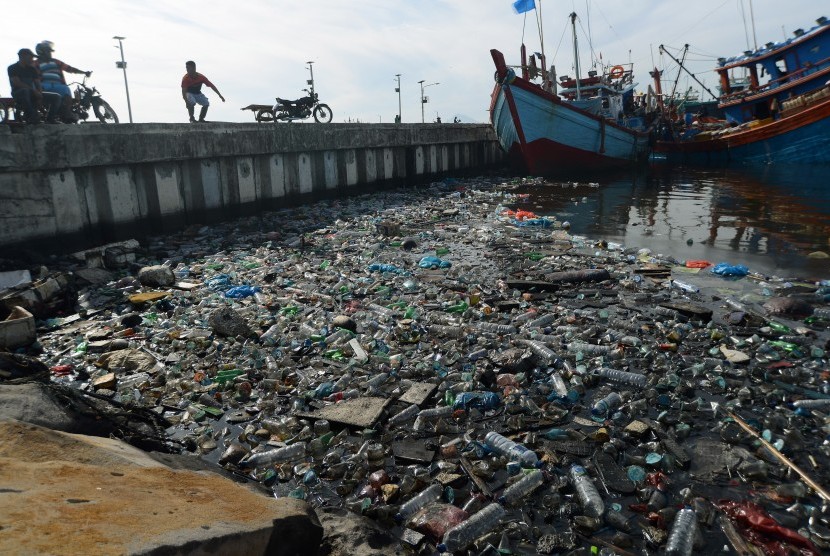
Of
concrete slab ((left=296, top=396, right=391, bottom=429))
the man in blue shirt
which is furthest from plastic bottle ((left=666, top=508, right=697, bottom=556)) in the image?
the man in blue shirt

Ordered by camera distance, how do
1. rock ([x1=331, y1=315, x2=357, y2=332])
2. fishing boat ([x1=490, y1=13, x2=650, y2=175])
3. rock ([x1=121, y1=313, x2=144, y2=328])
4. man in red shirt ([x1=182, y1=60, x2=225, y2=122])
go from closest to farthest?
rock ([x1=331, y1=315, x2=357, y2=332]) → rock ([x1=121, y1=313, x2=144, y2=328]) → man in red shirt ([x1=182, y1=60, x2=225, y2=122]) → fishing boat ([x1=490, y1=13, x2=650, y2=175])

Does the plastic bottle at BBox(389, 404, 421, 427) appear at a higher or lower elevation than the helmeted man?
lower

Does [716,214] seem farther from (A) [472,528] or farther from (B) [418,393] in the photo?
(A) [472,528]

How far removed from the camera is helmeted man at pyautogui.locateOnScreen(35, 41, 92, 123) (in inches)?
362

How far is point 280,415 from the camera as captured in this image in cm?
361

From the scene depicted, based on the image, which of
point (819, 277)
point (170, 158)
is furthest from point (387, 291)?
point (170, 158)

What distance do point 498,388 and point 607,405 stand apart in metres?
0.78

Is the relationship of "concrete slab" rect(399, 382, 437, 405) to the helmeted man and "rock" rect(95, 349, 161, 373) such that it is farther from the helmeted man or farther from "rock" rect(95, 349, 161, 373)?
the helmeted man

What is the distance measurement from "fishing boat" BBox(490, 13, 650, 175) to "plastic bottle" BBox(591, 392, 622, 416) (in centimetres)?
1688

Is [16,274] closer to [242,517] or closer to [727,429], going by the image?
[242,517]

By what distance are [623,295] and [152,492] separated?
17.2 ft

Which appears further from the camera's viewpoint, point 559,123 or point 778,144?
point 778,144

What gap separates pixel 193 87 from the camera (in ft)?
37.8

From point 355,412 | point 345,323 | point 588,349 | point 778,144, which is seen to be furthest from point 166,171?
point 778,144
